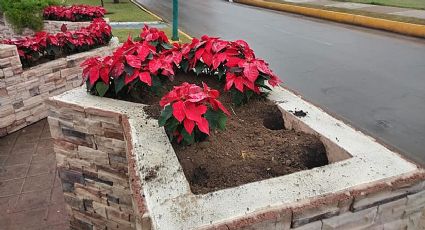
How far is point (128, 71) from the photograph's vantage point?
2.74m

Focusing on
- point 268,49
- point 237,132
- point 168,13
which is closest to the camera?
point 237,132

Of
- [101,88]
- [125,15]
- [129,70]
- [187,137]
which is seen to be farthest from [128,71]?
[125,15]

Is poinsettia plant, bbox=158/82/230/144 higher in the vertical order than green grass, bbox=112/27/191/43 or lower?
higher

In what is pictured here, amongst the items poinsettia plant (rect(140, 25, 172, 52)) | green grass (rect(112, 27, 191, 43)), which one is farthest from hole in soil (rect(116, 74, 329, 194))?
green grass (rect(112, 27, 191, 43))

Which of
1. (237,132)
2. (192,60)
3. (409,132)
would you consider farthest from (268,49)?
(237,132)

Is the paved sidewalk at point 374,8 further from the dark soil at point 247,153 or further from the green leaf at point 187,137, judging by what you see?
the green leaf at point 187,137

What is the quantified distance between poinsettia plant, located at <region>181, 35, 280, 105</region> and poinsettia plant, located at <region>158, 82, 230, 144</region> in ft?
1.61

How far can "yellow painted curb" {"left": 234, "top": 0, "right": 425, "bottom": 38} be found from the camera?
11.3 metres

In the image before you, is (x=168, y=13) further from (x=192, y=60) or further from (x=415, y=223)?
(x=415, y=223)

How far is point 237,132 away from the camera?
251cm

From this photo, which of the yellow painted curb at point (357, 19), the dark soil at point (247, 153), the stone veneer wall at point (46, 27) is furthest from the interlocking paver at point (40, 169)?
the yellow painted curb at point (357, 19)

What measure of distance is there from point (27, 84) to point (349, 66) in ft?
20.9

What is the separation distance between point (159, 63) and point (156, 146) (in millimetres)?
925

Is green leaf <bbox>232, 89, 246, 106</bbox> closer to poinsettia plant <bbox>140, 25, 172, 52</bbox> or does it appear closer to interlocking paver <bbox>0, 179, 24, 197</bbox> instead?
poinsettia plant <bbox>140, 25, 172, 52</bbox>
